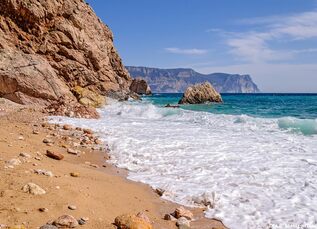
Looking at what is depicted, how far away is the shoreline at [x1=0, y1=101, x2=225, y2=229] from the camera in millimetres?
3809

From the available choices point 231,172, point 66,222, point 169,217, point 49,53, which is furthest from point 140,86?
point 66,222

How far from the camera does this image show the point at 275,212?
4504 millimetres

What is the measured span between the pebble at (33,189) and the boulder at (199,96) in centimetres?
4159

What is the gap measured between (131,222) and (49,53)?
23.2 metres

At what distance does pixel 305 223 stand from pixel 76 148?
18.2ft

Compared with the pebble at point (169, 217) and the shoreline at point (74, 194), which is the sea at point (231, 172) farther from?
the pebble at point (169, 217)

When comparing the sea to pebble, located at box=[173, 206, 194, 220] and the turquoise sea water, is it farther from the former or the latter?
the turquoise sea water

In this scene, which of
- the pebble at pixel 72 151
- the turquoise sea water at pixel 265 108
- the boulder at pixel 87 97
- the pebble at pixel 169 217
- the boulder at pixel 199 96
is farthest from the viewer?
the boulder at pixel 199 96

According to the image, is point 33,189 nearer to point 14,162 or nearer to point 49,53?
point 14,162

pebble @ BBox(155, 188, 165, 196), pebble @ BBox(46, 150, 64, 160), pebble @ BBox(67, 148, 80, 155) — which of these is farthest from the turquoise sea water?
pebble @ BBox(155, 188, 165, 196)

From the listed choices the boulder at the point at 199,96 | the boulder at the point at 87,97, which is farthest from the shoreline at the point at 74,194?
the boulder at the point at 199,96

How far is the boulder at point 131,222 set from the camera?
3771 mm

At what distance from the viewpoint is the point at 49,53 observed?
25188 millimetres

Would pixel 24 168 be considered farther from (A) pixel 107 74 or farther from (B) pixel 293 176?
(A) pixel 107 74
